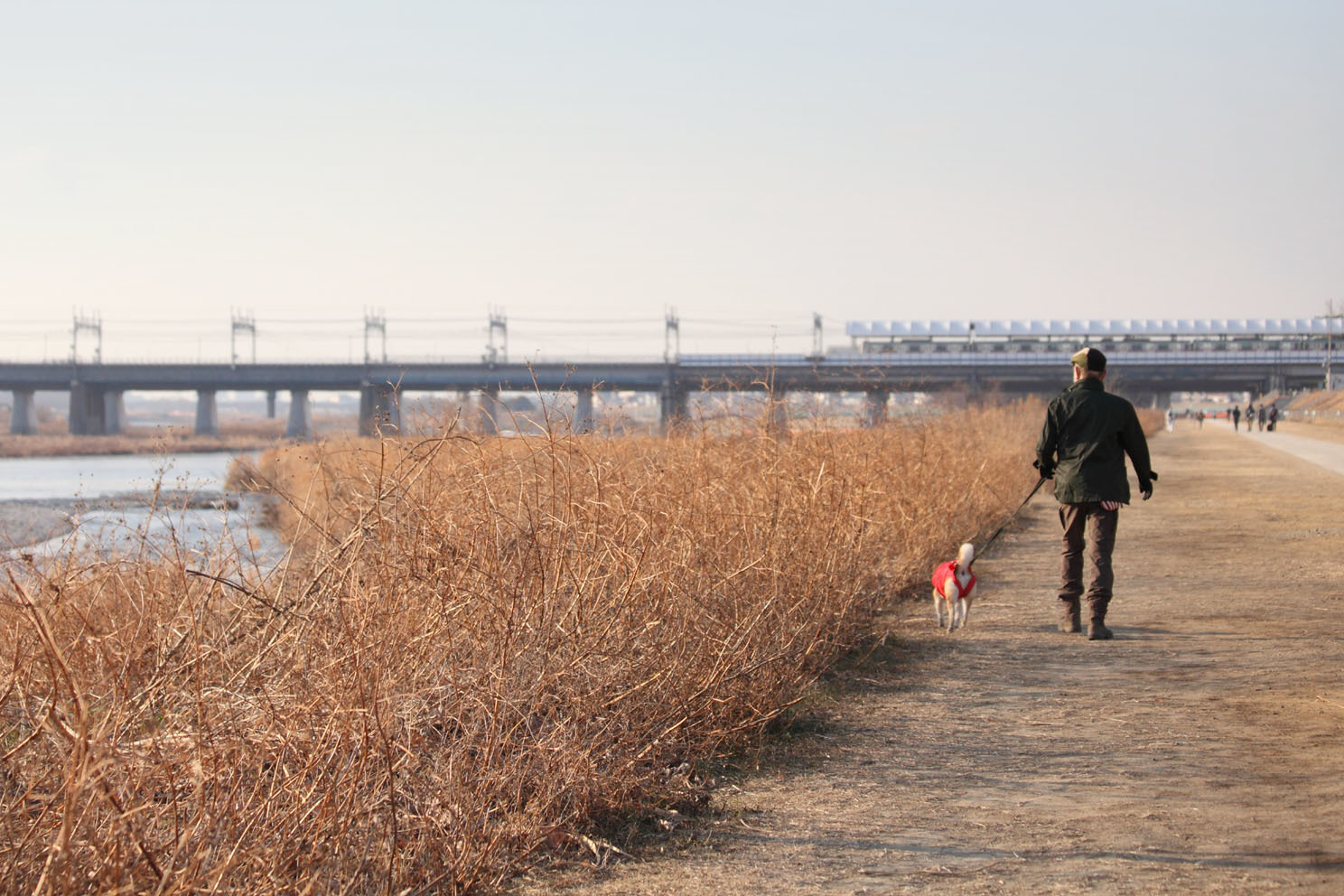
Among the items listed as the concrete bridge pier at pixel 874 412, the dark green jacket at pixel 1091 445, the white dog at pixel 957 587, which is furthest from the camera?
the concrete bridge pier at pixel 874 412

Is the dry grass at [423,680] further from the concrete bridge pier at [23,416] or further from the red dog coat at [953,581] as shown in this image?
the concrete bridge pier at [23,416]

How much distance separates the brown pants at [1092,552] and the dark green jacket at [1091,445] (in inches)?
5.6

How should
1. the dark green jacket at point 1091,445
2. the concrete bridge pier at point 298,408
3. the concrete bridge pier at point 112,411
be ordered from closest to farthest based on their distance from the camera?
the dark green jacket at point 1091,445 < the concrete bridge pier at point 298,408 < the concrete bridge pier at point 112,411

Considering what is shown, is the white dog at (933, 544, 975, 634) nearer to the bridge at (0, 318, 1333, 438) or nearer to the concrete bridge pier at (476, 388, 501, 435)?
the concrete bridge pier at (476, 388, 501, 435)

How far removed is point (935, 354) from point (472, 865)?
282ft

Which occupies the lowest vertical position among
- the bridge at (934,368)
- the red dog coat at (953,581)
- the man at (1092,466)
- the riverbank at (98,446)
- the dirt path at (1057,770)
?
the riverbank at (98,446)

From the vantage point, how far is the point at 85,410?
3484 inches

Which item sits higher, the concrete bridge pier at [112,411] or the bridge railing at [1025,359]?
the bridge railing at [1025,359]

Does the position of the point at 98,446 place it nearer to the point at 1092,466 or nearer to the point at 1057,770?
the point at 1092,466

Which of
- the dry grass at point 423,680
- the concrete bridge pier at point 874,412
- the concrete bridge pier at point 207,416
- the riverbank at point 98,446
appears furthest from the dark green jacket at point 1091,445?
the concrete bridge pier at point 207,416

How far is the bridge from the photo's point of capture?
81.4 metres

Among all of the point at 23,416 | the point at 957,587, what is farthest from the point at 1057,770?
the point at 23,416

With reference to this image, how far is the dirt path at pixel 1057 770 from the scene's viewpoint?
436cm

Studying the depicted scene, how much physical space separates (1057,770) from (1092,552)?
364 cm
